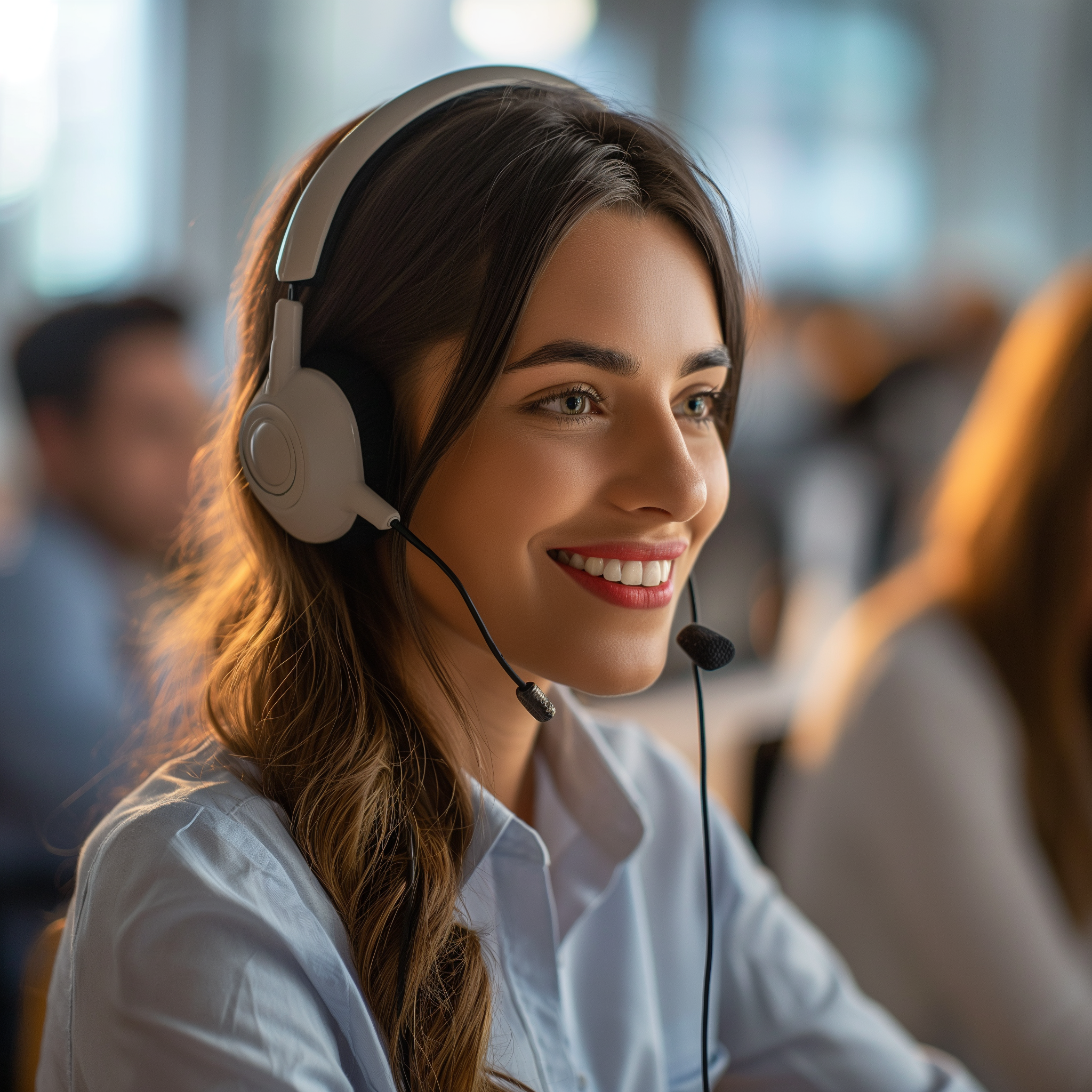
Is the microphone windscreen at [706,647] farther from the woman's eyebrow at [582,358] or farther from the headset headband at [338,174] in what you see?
the headset headband at [338,174]

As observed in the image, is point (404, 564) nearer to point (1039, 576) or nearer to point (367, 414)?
point (367, 414)

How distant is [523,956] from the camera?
92cm

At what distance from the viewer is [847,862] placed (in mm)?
1672

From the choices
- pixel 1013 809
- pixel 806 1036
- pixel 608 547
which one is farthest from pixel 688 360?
pixel 1013 809

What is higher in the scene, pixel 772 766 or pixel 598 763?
pixel 598 763

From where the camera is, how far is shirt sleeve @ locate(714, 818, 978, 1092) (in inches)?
42.1

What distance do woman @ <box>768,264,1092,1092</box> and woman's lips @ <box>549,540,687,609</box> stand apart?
2.82ft

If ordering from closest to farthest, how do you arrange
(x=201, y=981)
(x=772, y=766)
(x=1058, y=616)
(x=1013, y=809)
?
(x=201, y=981), (x=1013, y=809), (x=1058, y=616), (x=772, y=766)

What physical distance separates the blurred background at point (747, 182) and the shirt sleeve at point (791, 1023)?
1.84ft

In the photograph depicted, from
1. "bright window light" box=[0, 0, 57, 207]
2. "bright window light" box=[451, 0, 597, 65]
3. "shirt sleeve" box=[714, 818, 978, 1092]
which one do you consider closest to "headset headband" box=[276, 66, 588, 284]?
"shirt sleeve" box=[714, 818, 978, 1092]

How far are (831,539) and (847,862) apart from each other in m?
2.81

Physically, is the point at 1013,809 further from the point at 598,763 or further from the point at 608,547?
the point at 608,547

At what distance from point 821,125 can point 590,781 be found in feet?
26.0

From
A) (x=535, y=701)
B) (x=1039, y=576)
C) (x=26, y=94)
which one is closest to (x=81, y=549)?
(x=535, y=701)
